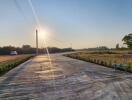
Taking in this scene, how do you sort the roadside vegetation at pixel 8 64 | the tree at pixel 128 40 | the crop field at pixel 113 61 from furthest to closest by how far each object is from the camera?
the tree at pixel 128 40, the roadside vegetation at pixel 8 64, the crop field at pixel 113 61

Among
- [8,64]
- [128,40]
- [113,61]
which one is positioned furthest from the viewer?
[128,40]

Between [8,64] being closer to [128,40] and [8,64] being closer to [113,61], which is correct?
[113,61]

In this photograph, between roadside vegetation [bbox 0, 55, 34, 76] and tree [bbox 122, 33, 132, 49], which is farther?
tree [bbox 122, 33, 132, 49]

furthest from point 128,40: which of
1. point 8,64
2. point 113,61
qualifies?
point 8,64

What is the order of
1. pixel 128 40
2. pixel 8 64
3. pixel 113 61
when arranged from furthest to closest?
pixel 128 40 < pixel 113 61 < pixel 8 64

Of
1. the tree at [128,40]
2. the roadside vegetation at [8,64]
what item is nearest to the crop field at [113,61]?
the roadside vegetation at [8,64]

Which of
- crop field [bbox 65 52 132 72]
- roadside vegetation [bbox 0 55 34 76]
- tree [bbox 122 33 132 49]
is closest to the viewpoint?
crop field [bbox 65 52 132 72]

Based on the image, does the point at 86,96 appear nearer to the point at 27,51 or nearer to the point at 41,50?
the point at 27,51

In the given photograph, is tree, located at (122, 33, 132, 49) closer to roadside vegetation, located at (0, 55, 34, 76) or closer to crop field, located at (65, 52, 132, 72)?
crop field, located at (65, 52, 132, 72)

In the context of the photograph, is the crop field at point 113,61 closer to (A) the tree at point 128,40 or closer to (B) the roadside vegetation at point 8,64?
(B) the roadside vegetation at point 8,64

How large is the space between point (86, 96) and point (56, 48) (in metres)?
135

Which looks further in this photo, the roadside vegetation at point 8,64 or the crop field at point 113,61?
the roadside vegetation at point 8,64

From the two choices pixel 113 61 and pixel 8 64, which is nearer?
pixel 8 64

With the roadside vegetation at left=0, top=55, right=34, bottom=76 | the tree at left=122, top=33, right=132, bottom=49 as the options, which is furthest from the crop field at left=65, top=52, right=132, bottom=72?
the tree at left=122, top=33, right=132, bottom=49
